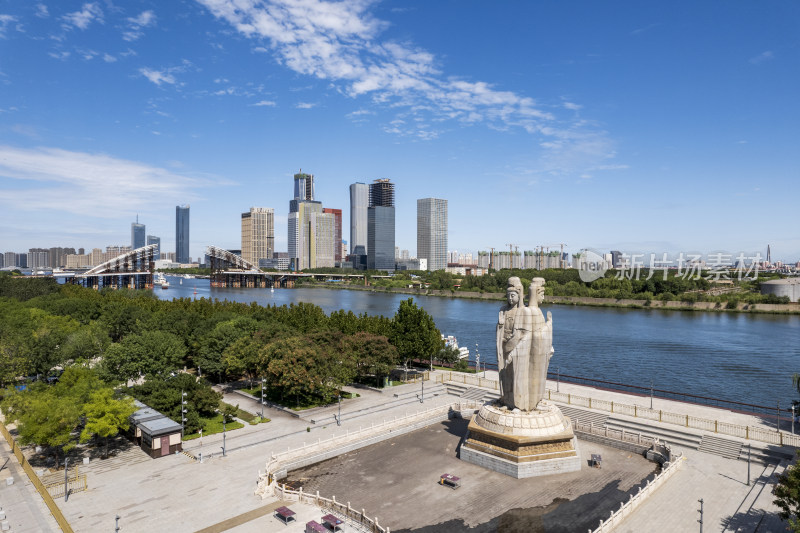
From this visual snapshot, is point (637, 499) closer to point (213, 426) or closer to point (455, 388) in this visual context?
point (455, 388)

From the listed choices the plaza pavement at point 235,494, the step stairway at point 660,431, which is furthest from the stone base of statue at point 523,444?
the step stairway at point 660,431

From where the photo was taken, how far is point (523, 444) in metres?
26.1

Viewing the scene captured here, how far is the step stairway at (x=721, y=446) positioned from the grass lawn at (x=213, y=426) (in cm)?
2895

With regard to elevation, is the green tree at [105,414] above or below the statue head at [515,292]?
below

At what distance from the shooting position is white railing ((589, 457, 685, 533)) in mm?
20109

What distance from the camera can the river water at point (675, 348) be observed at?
5119cm

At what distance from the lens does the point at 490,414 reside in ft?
92.8

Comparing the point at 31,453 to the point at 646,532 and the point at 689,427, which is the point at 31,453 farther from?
the point at 689,427

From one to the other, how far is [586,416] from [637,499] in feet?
41.9

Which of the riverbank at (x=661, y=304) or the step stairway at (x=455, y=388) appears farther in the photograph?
the riverbank at (x=661, y=304)

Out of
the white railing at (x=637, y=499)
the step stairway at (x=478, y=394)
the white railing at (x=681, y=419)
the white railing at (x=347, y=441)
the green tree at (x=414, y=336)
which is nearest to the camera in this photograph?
the white railing at (x=637, y=499)

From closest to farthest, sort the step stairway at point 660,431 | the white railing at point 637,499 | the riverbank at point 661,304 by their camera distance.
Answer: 1. the white railing at point 637,499
2. the step stairway at point 660,431
3. the riverbank at point 661,304

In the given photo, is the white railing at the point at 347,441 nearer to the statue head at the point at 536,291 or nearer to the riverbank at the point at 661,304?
the statue head at the point at 536,291

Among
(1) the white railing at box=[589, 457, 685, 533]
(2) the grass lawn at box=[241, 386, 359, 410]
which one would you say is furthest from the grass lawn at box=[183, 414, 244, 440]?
(1) the white railing at box=[589, 457, 685, 533]
